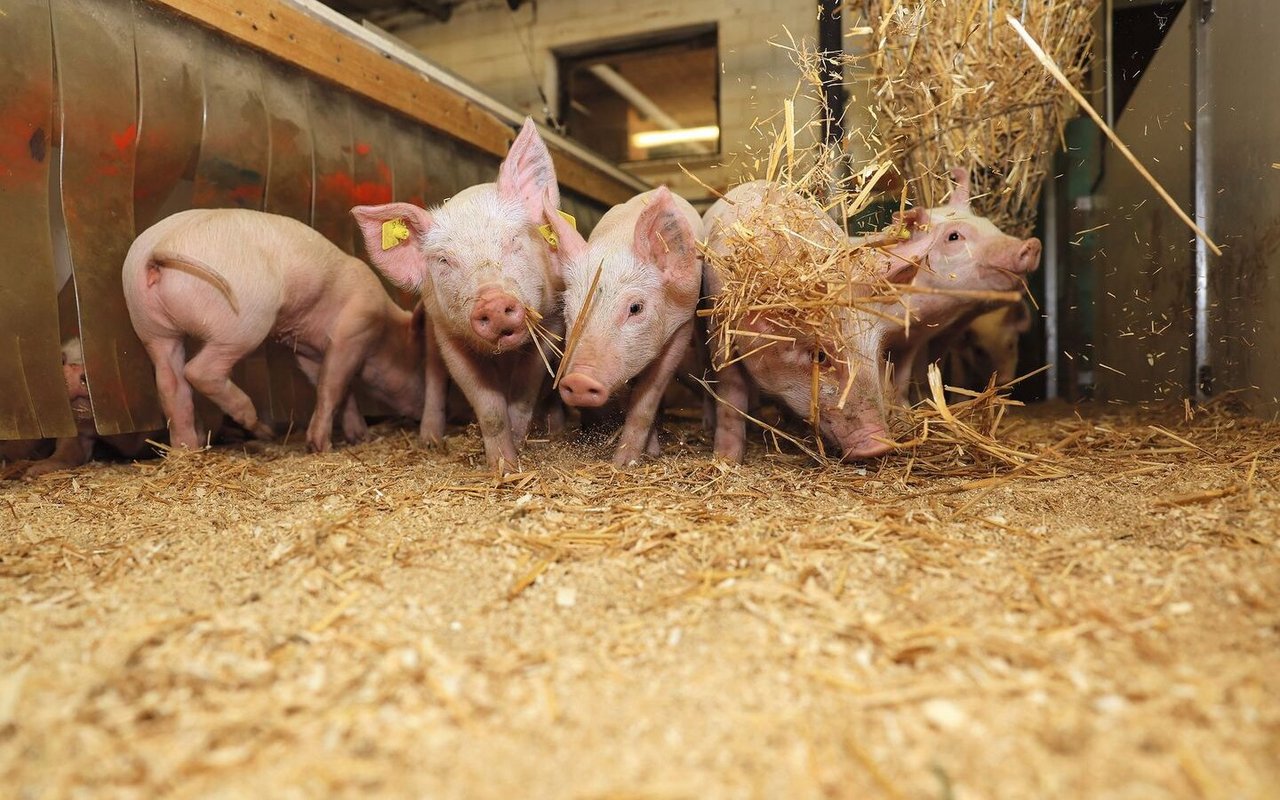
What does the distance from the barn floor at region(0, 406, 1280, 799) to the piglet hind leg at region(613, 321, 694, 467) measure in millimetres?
724

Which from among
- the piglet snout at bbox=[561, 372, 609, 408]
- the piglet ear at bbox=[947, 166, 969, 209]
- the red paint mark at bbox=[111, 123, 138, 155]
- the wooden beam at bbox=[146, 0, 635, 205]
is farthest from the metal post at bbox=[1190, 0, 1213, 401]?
the red paint mark at bbox=[111, 123, 138, 155]

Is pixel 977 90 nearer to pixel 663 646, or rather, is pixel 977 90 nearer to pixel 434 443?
pixel 434 443

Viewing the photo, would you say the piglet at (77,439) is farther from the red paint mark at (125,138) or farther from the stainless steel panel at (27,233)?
the red paint mark at (125,138)

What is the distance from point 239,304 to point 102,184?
29.6 inches

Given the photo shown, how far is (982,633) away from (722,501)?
3.63 feet

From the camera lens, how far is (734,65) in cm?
810

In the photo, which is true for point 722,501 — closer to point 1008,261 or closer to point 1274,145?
point 1008,261

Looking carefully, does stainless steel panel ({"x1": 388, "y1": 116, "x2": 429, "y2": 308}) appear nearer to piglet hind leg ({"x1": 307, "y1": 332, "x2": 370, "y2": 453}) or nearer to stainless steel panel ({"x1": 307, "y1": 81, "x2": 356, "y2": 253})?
stainless steel panel ({"x1": 307, "y1": 81, "x2": 356, "y2": 253})

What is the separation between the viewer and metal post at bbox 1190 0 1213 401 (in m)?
3.93

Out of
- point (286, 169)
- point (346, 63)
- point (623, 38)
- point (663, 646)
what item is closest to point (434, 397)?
point (286, 169)

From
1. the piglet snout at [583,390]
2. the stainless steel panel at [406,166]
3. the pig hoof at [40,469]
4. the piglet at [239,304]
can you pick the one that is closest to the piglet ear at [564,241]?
the piglet snout at [583,390]

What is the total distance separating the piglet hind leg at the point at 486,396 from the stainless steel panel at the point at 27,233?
1.54m

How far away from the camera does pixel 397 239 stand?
10.9 ft

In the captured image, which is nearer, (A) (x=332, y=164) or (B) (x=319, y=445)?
(B) (x=319, y=445)
